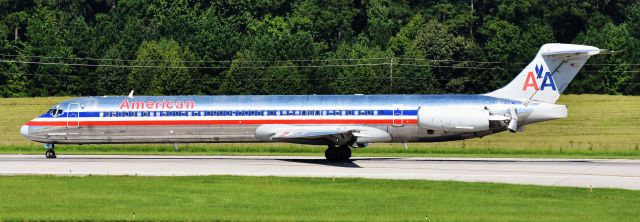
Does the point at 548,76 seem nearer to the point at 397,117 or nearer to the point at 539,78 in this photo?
the point at 539,78

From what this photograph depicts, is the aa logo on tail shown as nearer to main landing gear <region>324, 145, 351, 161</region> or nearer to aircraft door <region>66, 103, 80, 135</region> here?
main landing gear <region>324, 145, 351, 161</region>

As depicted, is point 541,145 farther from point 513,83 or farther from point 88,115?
point 88,115

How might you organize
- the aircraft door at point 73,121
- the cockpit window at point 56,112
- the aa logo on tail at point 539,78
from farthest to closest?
the cockpit window at point 56,112
the aircraft door at point 73,121
the aa logo on tail at point 539,78

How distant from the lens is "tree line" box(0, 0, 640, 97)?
8619 centimetres

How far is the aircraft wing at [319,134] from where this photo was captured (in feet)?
149

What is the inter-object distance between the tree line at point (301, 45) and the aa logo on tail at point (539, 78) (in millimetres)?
13844

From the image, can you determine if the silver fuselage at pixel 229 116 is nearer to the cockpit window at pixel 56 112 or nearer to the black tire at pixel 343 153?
the cockpit window at pixel 56 112

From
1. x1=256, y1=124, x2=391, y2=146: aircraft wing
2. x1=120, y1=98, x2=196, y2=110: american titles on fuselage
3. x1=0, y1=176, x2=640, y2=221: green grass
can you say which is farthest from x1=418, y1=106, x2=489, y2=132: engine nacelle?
x1=120, y1=98, x2=196, y2=110: american titles on fuselage

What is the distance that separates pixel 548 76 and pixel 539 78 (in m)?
0.39

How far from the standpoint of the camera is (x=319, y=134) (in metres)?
45.0

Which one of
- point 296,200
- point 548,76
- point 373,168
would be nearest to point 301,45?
point 548,76

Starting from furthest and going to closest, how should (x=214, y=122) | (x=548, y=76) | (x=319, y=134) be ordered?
(x=214, y=122) → (x=548, y=76) → (x=319, y=134)

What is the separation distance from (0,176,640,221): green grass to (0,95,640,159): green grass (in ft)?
62.4

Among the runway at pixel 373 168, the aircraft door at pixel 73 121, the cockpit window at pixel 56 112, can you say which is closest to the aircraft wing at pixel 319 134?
the runway at pixel 373 168
